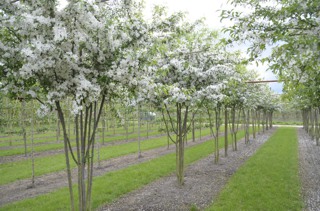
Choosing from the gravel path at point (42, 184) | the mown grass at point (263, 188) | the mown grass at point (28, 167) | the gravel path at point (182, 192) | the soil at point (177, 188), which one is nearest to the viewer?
the mown grass at point (263, 188)

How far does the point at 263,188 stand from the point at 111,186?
4.66m

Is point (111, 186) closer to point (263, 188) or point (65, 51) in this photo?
point (263, 188)

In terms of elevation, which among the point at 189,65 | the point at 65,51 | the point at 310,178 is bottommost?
the point at 310,178

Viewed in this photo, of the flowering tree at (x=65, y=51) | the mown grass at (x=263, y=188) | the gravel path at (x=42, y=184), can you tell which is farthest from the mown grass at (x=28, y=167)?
the flowering tree at (x=65, y=51)

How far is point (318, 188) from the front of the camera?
835 cm

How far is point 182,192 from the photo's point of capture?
308 inches

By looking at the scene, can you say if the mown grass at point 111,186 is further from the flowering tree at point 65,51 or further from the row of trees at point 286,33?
the row of trees at point 286,33

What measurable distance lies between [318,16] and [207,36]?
5.08 meters

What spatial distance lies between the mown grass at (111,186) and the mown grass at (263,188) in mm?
2701

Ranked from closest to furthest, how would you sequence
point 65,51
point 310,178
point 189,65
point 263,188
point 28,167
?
point 65,51 < point 189,65 < point 263,188 < point 310,178 < point 28,167

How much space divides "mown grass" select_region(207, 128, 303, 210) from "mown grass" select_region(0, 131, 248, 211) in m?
2.70

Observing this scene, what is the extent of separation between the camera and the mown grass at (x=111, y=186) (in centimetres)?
681

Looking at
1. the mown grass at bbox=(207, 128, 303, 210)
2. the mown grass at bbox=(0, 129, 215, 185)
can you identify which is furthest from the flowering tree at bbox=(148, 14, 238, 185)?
the mown grass at bbox=(0, 129, 215, 185)

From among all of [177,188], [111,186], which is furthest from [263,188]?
[111,186]
